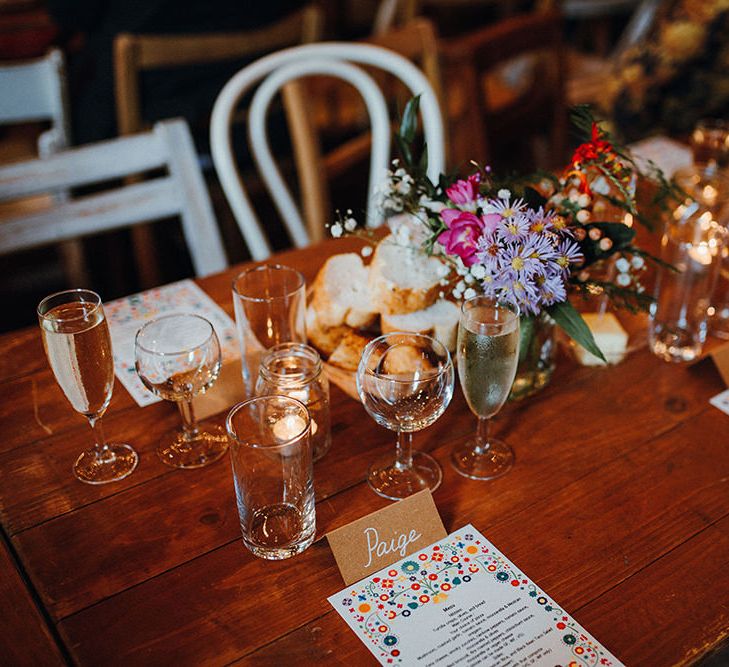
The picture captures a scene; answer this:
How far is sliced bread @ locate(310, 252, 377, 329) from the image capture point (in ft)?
3.65

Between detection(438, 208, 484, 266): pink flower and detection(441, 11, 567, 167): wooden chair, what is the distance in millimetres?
1230

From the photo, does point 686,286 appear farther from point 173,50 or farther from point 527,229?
point 173,50

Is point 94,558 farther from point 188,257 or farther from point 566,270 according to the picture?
point 188,257

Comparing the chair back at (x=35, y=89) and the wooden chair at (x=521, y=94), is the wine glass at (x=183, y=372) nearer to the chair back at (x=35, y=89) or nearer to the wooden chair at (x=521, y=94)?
the chair back at (x=35, y=89)

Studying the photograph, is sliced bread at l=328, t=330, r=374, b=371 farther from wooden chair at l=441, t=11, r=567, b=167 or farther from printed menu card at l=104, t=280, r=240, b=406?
wooden chair at l=441, t=11, r=567, b=167

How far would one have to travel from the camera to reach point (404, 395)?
35.3 inches

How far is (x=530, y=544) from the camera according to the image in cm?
90

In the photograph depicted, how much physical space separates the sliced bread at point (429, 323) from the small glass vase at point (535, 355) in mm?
101

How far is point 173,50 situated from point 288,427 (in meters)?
1.60

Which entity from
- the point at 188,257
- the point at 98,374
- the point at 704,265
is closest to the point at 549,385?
the point at 704,265

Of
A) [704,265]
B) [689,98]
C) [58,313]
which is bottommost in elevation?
[689,98]

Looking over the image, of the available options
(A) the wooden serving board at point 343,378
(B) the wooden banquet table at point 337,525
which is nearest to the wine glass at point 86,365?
(B) the wooden banquet table at point 337,525

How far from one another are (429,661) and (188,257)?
7.55 ft

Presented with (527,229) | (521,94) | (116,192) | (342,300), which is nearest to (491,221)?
(527,229)
